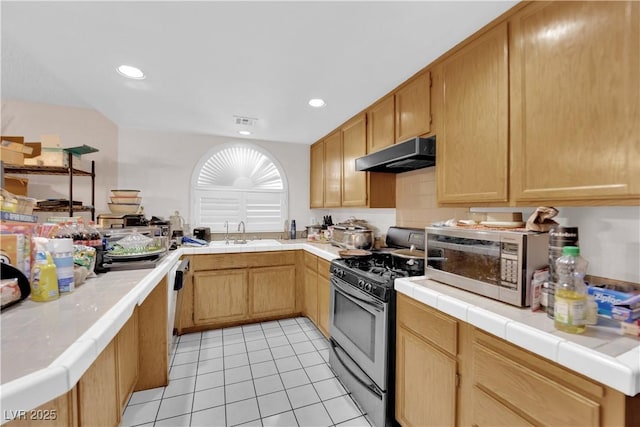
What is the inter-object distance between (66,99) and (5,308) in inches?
101

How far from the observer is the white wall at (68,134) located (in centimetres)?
259

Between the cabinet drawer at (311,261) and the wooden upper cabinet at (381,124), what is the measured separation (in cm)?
121

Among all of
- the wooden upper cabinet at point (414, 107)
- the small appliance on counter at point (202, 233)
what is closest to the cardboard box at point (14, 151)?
the small appliance on counter at point (202, 233)

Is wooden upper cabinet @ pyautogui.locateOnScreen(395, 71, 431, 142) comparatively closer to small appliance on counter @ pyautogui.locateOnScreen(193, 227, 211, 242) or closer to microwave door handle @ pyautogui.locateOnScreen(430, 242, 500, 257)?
microwave door handle @ pyautogui.locateOnScreen(430, 242, 500, 257)

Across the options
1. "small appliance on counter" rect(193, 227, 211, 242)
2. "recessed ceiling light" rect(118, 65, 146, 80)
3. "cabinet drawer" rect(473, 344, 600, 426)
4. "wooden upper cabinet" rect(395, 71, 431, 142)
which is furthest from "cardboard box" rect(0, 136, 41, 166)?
"cabinet drawer" rect(473, 344, 600, 426)

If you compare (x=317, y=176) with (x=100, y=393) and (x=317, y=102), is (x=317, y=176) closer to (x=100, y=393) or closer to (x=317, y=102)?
(x=317, y=102)

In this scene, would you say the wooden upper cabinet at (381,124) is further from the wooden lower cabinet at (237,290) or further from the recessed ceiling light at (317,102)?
the wooden lower cabinet at (237,290)

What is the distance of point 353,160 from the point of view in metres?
2.70

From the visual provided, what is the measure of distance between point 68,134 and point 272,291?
2679 millimetres

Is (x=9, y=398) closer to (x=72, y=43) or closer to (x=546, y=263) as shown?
(x=546, y=263)

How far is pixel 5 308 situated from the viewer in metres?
0.91

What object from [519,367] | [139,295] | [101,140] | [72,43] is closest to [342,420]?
[519,367]

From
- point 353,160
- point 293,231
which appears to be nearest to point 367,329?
point 353,160

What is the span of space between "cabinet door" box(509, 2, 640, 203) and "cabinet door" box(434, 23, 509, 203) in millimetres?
58
